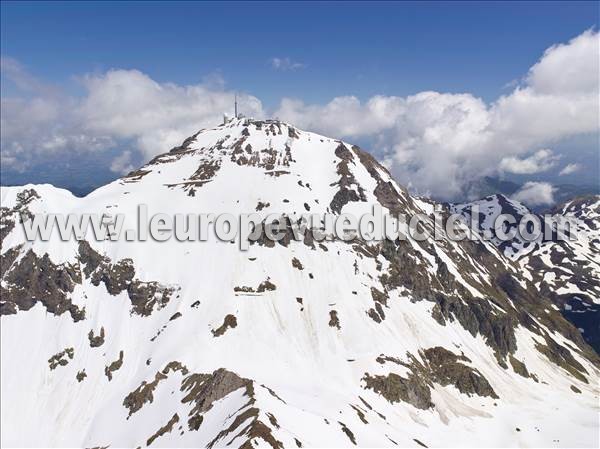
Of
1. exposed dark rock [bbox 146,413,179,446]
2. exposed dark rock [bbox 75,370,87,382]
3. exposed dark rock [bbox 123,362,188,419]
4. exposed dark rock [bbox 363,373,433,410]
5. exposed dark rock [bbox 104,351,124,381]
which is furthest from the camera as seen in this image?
exposed dark rock [bbox 75,370,87,382]

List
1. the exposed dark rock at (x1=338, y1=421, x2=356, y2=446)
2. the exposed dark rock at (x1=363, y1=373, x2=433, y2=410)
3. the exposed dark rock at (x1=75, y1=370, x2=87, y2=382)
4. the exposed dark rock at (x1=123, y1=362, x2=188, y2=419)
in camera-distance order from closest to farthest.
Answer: the exposed dark rock at (x1=338, y1=421, x2=356, y2=446), the exposed dark rock at (x1=123, y1=362, x2=188, y2=419), the exposed dark rock at (x1=363, y1=373, x2=433, y2=410), the exposed dark rock at (x1=75, y1=370, x2=87, y2=382)

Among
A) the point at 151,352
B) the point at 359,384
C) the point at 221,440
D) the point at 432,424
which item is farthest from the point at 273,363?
the point at 221,440

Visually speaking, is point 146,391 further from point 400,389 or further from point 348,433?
point 400,389

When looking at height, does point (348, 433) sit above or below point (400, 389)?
below

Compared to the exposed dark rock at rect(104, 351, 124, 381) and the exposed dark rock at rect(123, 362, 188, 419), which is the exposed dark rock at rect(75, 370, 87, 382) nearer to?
the exposed dark rock at rect(104, 351, 124, 381)

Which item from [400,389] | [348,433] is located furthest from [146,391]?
[400,389]

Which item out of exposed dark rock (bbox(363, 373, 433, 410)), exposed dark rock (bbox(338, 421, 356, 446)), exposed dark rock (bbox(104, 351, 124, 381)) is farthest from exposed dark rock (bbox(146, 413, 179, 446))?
exposed dark rock (bbox(363, 373, 433, 410))

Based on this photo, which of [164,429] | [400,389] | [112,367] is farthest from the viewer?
[112,367]

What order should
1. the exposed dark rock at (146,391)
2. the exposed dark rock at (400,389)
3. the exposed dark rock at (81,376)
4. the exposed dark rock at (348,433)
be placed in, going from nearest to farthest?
the exposed dark rock at (348,433) < the exposed dark rock at (146,391) < the exposed dark rock at (400,389) < the exposed dark rock at (81,376)

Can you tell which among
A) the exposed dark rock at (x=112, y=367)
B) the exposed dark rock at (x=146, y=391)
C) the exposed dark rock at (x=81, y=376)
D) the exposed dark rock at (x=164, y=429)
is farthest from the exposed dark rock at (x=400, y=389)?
the exposed dark rock at (x=81, y=376)

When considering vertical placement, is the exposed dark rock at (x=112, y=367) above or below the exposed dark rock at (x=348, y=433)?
above

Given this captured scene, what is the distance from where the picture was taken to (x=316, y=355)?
7613 inches

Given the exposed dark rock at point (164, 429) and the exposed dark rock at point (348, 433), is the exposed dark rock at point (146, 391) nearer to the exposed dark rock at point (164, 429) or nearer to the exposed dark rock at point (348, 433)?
the exposed dark rock at point (164, 429)

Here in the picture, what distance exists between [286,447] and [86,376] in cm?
12998
